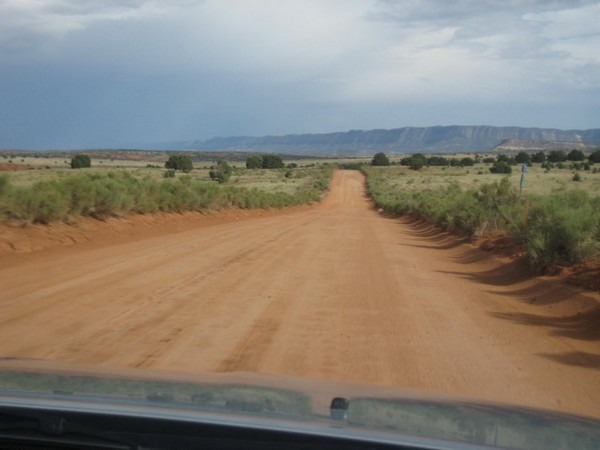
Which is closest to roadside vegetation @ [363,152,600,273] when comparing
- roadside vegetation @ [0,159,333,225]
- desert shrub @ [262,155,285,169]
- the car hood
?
roadside vegetation @ [0,159,333,225]

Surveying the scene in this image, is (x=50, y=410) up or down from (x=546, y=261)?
up

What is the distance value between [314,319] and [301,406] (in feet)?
21.9

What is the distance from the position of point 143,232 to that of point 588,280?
14816mm

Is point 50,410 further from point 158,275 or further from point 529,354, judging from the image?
point 158,275

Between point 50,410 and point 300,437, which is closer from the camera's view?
point 300,437

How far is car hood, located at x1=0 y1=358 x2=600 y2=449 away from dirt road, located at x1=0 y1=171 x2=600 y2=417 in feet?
6.75

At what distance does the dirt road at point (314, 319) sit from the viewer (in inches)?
310

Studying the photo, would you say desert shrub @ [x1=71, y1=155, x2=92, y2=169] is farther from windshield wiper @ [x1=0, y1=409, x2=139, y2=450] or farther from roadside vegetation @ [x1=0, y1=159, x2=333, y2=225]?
windshield wiper @ [x1=0, y1=409, x2=139, y2=450]

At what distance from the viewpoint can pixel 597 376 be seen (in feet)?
26.9

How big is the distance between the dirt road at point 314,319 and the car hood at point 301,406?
2.06 meters

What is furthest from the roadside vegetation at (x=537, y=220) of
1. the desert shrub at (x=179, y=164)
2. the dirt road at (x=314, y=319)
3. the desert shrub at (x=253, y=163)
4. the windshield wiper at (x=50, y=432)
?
the desert shrub at (x=253, y=163)

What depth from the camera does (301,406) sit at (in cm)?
387

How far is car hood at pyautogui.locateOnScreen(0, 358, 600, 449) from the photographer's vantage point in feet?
10.8

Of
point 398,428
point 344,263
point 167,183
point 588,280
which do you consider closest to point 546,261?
point 588,280
